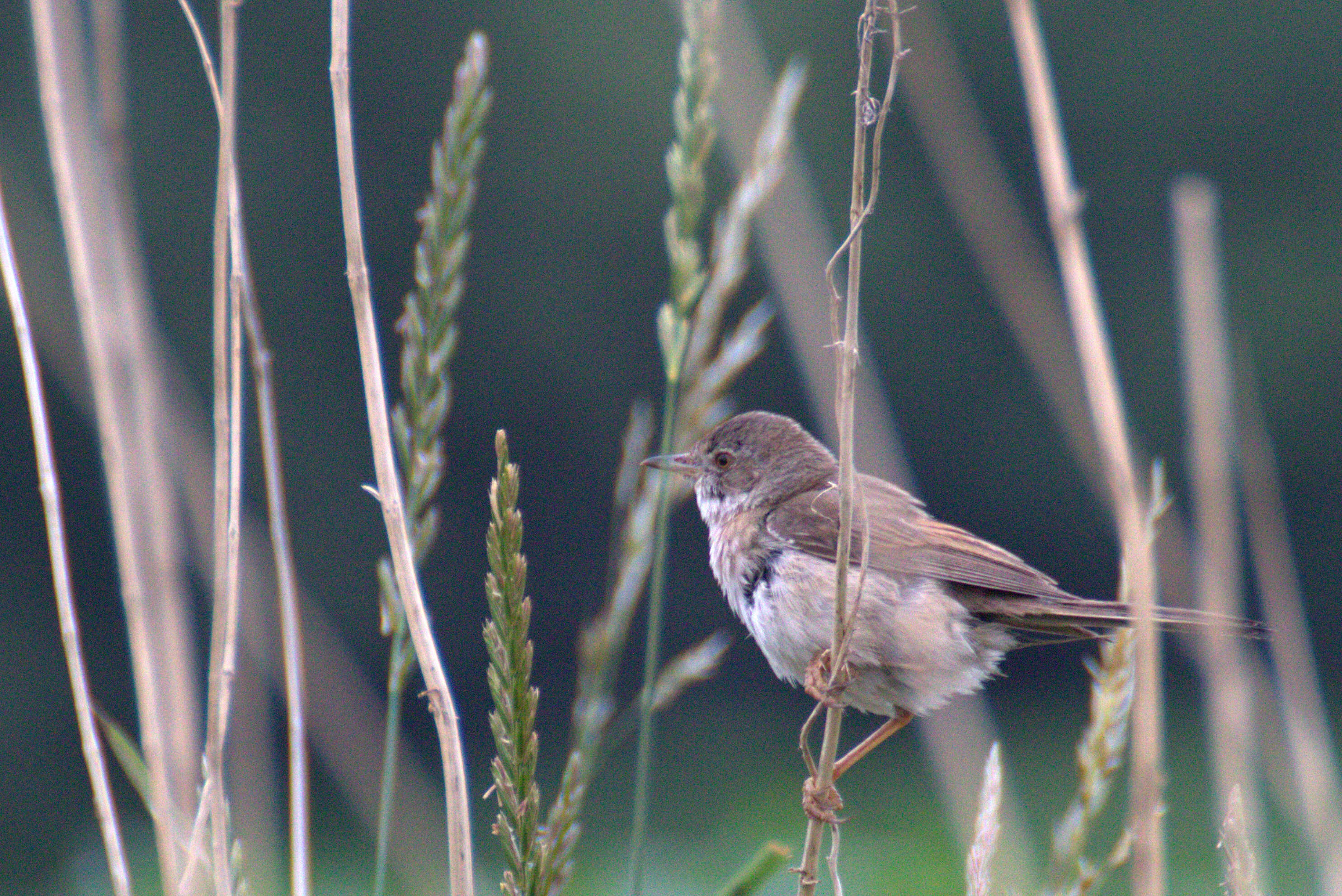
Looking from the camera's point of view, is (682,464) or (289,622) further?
(682,464)

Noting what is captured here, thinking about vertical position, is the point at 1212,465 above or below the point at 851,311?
below

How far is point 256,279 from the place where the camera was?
79.6 feet

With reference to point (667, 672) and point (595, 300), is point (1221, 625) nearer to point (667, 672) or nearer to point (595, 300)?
point (667, 672)

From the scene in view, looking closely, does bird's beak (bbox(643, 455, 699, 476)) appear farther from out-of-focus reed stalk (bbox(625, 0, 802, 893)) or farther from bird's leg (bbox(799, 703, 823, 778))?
bird's leg (bbox(799, 703, 823, 778))

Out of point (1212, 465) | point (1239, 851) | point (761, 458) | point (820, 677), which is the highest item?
point (1212, 465)

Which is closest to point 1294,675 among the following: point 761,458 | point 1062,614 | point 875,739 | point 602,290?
point 1062,614

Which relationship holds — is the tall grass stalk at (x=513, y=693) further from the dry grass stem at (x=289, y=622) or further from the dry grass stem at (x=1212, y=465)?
the dry grass stem at (x=1212, y=465)

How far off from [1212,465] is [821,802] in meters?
0.85

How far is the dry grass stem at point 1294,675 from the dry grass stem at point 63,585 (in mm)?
1788

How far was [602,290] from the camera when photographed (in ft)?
77.6

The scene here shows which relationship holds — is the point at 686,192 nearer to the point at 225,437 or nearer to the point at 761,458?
the point at 225,437

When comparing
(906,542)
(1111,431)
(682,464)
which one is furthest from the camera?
(682,464)

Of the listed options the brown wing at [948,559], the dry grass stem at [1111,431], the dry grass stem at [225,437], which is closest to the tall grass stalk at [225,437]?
the dry grass stem at [225,437]

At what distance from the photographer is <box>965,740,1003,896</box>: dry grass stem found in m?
1.88
